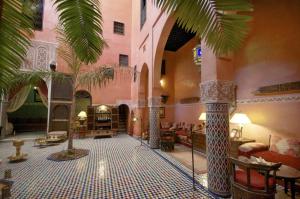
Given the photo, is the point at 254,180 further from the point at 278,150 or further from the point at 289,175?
the point at 278,150

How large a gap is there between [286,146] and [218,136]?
7.37ft

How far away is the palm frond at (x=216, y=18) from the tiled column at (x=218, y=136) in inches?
91.5

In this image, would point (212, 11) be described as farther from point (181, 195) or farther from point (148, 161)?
point (148, 161)

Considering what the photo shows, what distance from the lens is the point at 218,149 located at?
3.38 m

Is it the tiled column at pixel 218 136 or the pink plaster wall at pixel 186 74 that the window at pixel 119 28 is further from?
the tiled column at pixel 218 136

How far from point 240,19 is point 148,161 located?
5.27m

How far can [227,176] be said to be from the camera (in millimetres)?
3314

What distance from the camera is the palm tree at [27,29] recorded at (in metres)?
1.12

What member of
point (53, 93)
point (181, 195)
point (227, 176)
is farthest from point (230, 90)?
point (53, 93)

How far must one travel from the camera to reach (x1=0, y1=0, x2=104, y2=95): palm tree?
112cm

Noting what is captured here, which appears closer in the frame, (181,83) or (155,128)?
(155,128)

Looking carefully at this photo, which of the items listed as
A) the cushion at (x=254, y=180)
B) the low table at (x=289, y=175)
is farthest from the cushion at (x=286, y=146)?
the cushion at (x=254, y=180)

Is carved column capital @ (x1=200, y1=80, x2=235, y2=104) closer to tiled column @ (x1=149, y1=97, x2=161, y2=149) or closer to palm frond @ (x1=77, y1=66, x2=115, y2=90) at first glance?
palm frond @ (x1=77, y1=66, x2=115, y2=90)

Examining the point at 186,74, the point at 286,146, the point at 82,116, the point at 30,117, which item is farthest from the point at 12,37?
the point at 30,117
